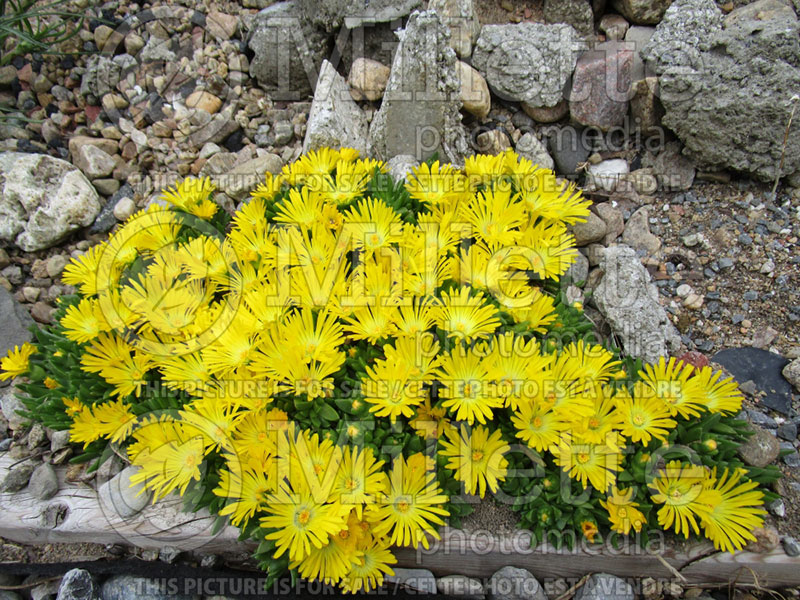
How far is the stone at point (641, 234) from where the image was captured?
10.0 feet

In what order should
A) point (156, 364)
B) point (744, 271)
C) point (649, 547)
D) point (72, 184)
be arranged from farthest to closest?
point (72, 184)
point (744, 271)
point (156, 364)
point (649, 547)

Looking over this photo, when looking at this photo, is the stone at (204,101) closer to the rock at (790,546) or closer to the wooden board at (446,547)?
the wooden board at (446,547)

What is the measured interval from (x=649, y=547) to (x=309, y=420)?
1438 mm

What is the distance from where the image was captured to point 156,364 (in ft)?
7.65

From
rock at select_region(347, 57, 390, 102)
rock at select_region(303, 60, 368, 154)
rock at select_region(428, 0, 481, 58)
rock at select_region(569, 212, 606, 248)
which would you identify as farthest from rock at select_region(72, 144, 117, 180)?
rock at select_region(569, 212, 606, 248)

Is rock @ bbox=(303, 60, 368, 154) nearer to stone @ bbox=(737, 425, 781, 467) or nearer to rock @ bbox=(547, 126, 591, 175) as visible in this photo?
rock @ bbox=(547, 126, 591, 175)

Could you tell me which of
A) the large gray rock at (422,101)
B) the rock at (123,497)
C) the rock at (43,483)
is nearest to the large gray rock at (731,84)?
the large gray rock at (422,101)

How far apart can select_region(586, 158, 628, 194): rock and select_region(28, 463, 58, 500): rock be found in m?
3.28

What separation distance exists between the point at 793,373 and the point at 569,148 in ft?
5.90

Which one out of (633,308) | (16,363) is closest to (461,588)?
(633,308)

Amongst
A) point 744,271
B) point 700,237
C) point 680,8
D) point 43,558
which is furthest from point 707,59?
point 43,558

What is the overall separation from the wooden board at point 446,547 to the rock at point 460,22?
299 cm

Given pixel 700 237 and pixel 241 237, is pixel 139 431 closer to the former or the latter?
pixel 241 237

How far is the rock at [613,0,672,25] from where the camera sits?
3465 mm
